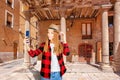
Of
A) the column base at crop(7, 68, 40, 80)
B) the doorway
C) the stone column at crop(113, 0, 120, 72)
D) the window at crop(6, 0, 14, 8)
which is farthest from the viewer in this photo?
the window at crop(6, 0, 14, 8)

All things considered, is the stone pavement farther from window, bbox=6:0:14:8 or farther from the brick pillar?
window, bbox=6:0:14:8

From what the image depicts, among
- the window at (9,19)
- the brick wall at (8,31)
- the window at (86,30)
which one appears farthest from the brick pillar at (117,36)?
the window at (9,19)

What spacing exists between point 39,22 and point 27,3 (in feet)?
20.2

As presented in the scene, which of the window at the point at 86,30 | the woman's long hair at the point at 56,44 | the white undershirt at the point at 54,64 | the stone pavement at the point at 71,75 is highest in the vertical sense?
the window at the point at 86,30

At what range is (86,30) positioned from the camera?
17.2 metres

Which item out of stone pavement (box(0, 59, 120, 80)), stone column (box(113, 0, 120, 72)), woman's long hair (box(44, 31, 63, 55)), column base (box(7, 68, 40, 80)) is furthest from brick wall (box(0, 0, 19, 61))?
woman's long hair (box(44, 31, 63, 55))

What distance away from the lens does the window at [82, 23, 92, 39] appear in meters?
17.2

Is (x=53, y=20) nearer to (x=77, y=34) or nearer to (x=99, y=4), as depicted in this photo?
(x=77, y=34)

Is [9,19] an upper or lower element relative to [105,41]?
upper

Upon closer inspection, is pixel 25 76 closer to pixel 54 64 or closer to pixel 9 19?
pixel 54 64

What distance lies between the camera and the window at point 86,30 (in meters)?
17.2

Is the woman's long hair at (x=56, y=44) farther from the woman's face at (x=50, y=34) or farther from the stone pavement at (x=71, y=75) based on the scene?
the stone pavement at (x=71, y=75)

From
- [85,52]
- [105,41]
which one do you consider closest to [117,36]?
[105,41]

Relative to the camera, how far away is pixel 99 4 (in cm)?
1058
